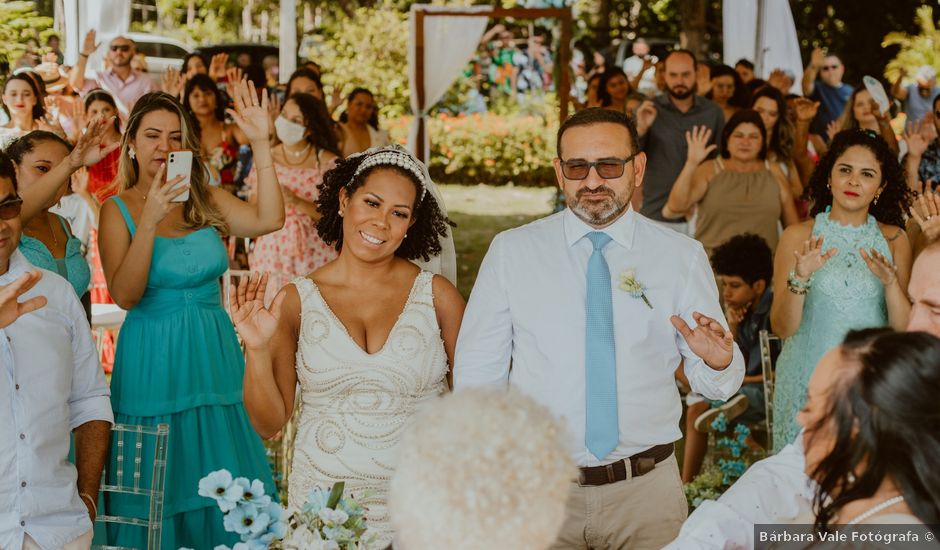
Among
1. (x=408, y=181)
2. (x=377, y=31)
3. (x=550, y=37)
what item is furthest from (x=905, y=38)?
(x=408, y=181)

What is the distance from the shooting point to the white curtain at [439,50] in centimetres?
1081

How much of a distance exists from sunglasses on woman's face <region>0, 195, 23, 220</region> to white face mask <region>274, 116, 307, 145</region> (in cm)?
384

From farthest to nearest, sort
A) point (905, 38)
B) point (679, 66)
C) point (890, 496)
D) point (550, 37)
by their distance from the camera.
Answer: point (550, 37) < point (905, 38) < point (679, 66) < point (890, 496)

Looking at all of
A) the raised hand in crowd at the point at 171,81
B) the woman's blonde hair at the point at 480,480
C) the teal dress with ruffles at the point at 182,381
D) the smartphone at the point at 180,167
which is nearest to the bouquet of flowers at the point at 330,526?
the woman's blonde hair at the point at 480,480

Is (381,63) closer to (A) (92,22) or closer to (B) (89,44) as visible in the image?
(A) (92,22)

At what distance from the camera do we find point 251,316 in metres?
2.79

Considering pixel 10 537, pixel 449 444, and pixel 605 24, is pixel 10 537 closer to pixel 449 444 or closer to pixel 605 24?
pixel 449 444

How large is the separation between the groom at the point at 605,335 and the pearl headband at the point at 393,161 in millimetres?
436

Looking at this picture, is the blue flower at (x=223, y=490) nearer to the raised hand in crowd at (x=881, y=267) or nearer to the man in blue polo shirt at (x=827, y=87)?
the raised hand in crowd at (x=881, y=267)

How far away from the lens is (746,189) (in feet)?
20.2

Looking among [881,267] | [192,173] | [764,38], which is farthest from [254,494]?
[764,38]

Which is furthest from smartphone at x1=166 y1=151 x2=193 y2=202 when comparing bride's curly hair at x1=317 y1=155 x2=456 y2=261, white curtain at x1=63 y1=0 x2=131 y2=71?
white curtain at x1=63 y1=0 x2=131 y2=71

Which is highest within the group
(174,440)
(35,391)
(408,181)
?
(408,181)

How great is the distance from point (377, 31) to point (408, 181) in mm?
15815
